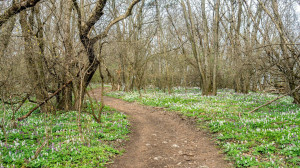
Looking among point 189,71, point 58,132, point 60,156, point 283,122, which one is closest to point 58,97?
point 58,132

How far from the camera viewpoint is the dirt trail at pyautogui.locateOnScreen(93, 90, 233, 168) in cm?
543

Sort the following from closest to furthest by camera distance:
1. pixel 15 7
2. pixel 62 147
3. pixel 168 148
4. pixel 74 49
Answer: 1. pixel 15 7
2. pixel 62 147
3. pixel 168 148
4. pixel 74 49

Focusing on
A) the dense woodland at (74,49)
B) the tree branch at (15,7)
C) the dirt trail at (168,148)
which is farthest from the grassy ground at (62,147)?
the tree branch at (15,7)

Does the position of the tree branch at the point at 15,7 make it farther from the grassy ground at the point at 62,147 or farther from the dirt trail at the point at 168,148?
the dirt trail at the point at 168,148

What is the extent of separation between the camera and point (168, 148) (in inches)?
260

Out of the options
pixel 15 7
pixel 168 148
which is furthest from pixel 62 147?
pixel 15 7

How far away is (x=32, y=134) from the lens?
7.07m

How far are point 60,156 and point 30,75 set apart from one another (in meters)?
7.44

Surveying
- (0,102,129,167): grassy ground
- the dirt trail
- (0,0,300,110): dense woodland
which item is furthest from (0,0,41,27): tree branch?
the dirt trail

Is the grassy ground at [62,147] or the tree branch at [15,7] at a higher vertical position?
the tree branch at [15,7]

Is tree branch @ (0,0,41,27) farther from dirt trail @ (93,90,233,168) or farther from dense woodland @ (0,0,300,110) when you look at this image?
dirt trail @ (93,90,233,168)

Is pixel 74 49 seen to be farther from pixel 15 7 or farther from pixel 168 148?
pixel 168 148

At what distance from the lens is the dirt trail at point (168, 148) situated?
17.8 feet

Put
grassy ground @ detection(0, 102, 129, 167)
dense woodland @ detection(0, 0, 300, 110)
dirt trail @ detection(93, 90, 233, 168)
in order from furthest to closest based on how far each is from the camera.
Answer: dense woodland @ detection(0, 0, 300, 110) → dirt trail @ detection(93, 90, 233, 168) → grassy ground @ detection(0, 102, 129, 167)
